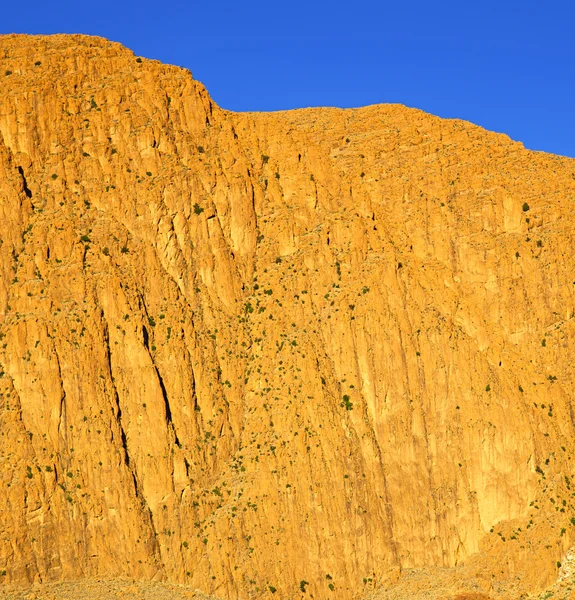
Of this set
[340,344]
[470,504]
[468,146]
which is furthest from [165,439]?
[468,146]

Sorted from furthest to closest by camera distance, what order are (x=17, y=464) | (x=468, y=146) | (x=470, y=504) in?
(x=468, y=146), (x=470, y=504), (x=17, y=464)

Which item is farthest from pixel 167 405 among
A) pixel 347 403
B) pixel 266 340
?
pixel 347 403

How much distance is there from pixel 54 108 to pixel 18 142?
3.23 m

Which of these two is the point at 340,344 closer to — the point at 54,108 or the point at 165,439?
the point at 165,439

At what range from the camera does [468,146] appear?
106 metres

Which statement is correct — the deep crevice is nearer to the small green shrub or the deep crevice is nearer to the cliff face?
the cliff face

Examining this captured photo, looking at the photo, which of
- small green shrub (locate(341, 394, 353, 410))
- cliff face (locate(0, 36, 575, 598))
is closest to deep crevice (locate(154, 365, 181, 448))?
cliff face (locate(0, 36, 575, 598))

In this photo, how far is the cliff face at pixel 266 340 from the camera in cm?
9188

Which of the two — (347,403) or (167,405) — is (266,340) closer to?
(347,403)

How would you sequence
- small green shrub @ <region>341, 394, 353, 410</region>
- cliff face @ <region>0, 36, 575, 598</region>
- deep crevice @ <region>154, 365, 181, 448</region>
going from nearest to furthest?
cliff face @ <region>0, 36, 575, 598</region>, deep crevice @ <region>154, 365, 181, 448</region>, small green shrub @ <region>341, 394, 353, 410</region>

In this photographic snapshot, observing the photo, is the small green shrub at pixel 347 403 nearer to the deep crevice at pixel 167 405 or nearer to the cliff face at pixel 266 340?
the cliff face at pixel 266 340

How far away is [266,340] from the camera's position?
9912 centimetres

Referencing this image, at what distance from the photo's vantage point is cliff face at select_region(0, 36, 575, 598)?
9188 centimetres

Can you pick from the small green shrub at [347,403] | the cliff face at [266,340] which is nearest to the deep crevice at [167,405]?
the cliff face at [266,340]
